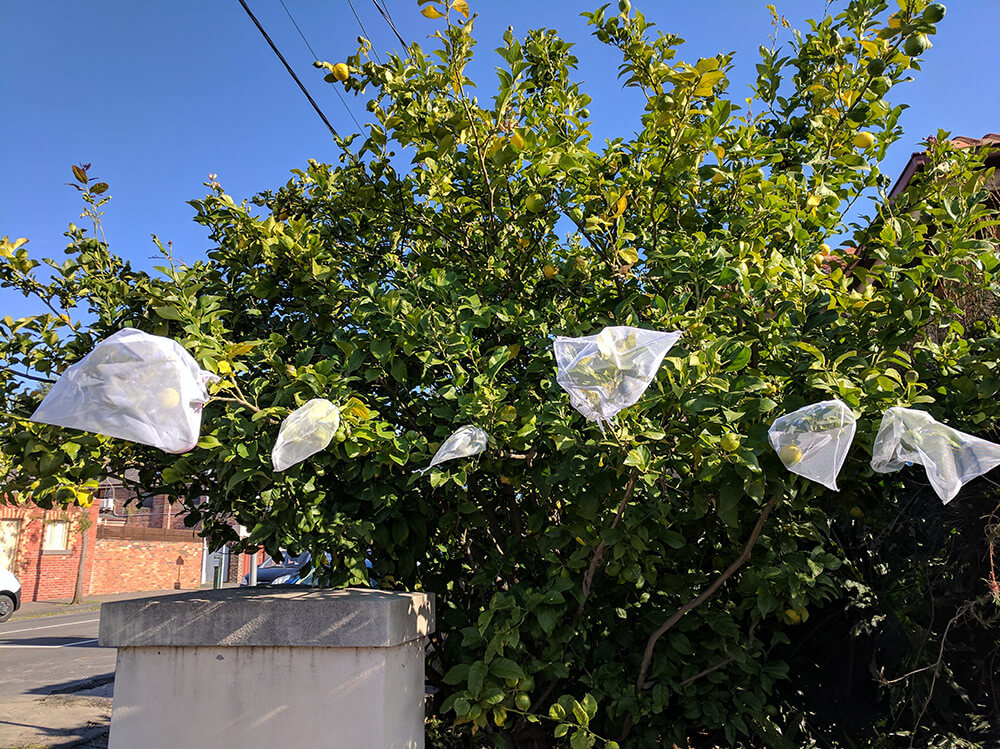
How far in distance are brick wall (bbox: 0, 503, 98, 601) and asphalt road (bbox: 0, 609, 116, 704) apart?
551 cm

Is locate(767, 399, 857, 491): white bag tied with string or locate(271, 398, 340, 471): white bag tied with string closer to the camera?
locate(767, 399, 857, 491): white bag tied with string

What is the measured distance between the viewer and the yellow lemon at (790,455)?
6.36ft

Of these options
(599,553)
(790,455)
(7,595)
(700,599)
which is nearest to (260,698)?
(599,553)

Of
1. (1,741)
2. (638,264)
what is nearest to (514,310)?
(638,264)

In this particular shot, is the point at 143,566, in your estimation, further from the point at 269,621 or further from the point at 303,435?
the point at 303,435

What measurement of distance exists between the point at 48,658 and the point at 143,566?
15.8 meters

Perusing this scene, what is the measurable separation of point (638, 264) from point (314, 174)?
5.50ft

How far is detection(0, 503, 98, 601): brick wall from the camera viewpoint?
19375 millimetres

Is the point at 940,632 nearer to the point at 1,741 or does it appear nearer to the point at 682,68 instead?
the point at 682,68

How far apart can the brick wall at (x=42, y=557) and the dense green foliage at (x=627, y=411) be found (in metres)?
18.9

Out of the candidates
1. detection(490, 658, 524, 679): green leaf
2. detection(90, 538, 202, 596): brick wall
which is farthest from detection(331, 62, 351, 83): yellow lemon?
detection(90, 538, 202, 596): brick wall

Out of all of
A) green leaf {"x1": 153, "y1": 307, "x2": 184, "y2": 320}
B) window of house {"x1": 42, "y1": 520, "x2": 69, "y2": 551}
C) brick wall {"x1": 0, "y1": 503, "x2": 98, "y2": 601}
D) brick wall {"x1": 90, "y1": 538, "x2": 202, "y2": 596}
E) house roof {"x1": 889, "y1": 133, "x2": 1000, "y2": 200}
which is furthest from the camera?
brick wall {"x1": 90, "y1": 538, "x2": 202, "y2": 596}

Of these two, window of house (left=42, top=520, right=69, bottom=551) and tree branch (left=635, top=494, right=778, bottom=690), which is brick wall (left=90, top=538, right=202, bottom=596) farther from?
tree branch (left=635, top=494, right=778, bottom=690)

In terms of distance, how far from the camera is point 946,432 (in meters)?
1.99
